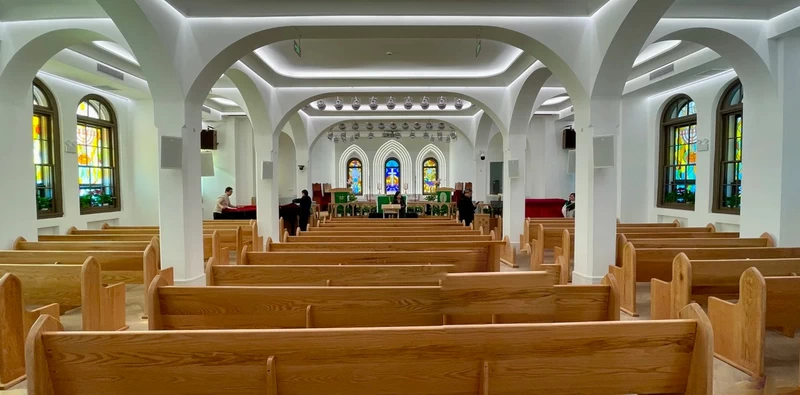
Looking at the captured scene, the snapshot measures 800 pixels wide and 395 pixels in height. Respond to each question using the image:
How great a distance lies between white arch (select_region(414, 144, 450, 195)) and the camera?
20.4 meters

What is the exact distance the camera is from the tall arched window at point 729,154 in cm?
775

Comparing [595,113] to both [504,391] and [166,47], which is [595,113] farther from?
[166,47]

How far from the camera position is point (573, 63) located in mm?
5270

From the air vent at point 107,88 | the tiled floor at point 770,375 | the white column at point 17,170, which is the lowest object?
the tiled floor at point 770,375

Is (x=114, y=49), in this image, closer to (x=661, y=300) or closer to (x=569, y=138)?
(x=661, y=300)

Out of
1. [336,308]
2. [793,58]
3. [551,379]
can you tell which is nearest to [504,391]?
[551,379]

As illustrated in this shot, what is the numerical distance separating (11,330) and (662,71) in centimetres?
948

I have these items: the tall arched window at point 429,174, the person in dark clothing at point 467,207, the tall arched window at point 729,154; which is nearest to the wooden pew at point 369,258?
the person in dark clothing at point 467,207

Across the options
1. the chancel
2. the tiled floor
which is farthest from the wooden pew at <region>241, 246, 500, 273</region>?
the tiled floor

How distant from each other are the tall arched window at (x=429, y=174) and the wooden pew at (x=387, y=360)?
18.7 metres

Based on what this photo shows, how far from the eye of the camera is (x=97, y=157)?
919 cm

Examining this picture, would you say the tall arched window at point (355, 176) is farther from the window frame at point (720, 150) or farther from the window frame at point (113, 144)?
the window frame at point (720, 150)

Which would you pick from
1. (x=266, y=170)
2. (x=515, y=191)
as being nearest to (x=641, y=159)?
(x=515, y=191)

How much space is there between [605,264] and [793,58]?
3507 mm
